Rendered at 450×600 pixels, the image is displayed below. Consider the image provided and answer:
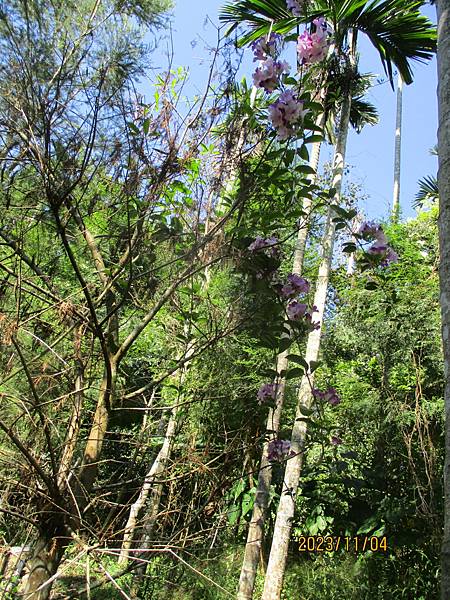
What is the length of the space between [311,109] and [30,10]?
1.19m

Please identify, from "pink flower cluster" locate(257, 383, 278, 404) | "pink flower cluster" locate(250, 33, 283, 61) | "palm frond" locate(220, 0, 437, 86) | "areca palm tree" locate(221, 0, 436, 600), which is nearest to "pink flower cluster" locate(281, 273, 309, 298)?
"pink flower cluster" locate(257, 383, 278, 404)

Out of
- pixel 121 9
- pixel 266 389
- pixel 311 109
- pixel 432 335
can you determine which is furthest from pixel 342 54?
pixel 266 389

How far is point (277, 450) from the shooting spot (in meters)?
1.72

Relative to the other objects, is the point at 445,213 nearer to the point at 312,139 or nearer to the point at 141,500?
the point at 312,139

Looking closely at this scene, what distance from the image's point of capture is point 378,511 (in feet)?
16.0

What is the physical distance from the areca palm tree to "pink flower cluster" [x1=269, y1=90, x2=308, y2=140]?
3.13 m

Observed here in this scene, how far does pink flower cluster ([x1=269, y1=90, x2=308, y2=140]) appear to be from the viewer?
141 cm

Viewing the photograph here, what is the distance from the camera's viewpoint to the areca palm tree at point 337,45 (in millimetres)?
4441

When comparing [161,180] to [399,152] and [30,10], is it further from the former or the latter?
[399,152]

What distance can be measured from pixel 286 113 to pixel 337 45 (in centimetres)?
459

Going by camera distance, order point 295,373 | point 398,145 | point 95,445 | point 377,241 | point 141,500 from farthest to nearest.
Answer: point 398,145 < point 141,500 < point 377,241 < point 295,373 < point 95,445
